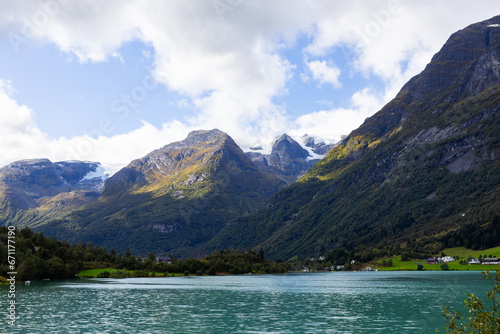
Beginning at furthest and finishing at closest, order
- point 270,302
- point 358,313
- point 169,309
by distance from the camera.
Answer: point 270,302 → point 169,309 → point 358,313

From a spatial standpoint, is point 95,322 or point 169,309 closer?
point 95,322

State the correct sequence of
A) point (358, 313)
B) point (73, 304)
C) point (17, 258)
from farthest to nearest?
point (17, 258), point (73, 304), point (358, 313)

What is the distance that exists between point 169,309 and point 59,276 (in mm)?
132194

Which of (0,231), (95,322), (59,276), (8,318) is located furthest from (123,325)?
(0,231)

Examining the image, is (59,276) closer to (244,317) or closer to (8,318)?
(8,318)

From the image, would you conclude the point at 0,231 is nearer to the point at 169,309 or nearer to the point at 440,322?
the point at 169,309

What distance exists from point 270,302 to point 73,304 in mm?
41259

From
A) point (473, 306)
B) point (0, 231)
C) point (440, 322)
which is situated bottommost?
Result: point (440, 322)

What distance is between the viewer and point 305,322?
2298 inches

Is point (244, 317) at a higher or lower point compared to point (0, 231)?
lower

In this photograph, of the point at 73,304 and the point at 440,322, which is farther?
the point at 73,304

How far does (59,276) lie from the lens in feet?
593

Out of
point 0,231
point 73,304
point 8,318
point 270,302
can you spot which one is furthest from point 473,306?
point 0,231

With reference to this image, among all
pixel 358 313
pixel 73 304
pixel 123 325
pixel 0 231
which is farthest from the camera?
pixel 0 231
